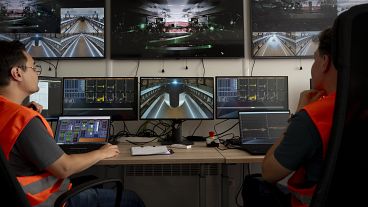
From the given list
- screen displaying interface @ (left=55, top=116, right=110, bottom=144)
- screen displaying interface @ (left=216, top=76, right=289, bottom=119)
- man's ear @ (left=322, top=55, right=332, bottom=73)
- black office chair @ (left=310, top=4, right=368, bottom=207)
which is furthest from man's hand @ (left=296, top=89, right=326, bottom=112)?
screen displaying interface @ (left=55, top=116, right=110, bottom=144)

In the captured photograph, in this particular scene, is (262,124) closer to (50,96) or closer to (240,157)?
(240,157)

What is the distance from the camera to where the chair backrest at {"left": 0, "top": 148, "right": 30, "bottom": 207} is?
889 mm

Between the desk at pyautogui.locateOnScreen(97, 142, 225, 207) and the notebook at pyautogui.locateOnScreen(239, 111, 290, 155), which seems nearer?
the desk at pyautogui.locateOnScreen(97, 142, 225, 207)

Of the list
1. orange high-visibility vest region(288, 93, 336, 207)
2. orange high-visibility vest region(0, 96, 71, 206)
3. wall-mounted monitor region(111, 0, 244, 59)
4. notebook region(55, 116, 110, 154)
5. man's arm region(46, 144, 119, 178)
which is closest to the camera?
orange high-visibility vest region(288, 93, 336, 207)

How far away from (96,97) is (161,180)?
0.89 metres

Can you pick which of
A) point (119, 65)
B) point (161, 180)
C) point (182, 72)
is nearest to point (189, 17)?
point (182, 72)

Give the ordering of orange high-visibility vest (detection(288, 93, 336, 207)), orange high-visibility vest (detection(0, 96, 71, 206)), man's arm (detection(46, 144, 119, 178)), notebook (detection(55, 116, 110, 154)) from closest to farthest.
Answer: orange high-visibility vest (detection(288, 93, 336, 207))
orange high-visibility vest (detection(0, 96, 71, 206))
man's arm (detection(46, 144, 119, 178))
notebook (detection(55, 116, 110, 154))

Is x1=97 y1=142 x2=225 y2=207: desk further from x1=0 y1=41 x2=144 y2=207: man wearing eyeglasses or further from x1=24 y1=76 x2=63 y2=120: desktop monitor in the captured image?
x1=24 y1=76 x2=63 y2=120: desktop monitor

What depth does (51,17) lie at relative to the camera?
2.56 m

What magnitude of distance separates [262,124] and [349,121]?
1.32m

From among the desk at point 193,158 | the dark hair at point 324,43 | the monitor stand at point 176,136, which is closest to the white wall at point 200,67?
the monitor stand at point 176,136

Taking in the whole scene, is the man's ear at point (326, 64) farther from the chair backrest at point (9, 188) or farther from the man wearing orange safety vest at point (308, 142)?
the chair backrest at point (9, 188)

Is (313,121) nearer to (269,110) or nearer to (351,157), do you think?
(351,157)

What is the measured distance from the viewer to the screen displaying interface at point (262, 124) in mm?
2047
